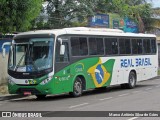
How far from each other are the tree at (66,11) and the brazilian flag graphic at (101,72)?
9039 millimetres

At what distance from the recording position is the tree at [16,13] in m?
17.9

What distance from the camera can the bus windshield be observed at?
53.1 ft

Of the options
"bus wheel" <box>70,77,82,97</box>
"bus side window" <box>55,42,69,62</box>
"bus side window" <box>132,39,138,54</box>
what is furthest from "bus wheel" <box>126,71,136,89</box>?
"bus side window" <box>55,42,69,62</box>

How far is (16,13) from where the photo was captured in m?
18.2

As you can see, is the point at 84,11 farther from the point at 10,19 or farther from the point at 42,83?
the point at 42,83

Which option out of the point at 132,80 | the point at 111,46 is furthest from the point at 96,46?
the point at 132,80

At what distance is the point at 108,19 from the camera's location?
107 ft

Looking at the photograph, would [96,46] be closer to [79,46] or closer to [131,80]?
[79,46]

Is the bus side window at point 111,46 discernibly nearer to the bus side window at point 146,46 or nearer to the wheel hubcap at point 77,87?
the wheel hubcap at point 77,87

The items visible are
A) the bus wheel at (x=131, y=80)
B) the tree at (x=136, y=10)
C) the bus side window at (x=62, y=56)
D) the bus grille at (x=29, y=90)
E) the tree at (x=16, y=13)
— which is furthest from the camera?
the tree at (x=136, y=10)

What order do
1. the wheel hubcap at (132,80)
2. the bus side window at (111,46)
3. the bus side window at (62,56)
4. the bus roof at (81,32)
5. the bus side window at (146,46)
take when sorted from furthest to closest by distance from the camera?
the bus side window at (146,46), the wheel hubcap at (132,80), the bus side window at (111,46), the bus roof at (81,32), the bus side window at (62,56)

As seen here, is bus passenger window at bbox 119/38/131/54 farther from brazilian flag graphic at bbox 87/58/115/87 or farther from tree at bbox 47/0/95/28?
tree at bbox 47/0/95/28

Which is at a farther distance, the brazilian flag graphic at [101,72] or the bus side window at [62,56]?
the brazilian flag graphic at [101,72]

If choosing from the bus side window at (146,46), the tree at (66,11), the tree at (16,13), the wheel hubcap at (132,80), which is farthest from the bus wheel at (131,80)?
the tree at (66,11)
